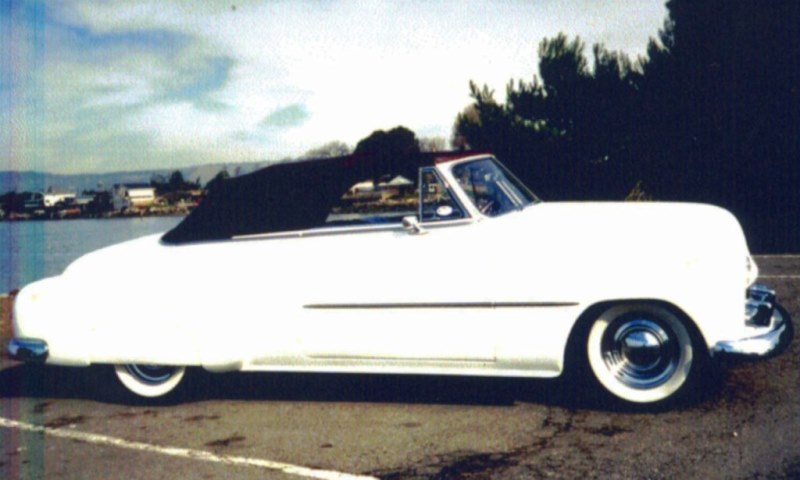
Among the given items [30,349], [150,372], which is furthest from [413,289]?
[30,349]

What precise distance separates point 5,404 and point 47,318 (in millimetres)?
897

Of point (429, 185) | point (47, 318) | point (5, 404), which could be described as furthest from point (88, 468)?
point (429, 185)

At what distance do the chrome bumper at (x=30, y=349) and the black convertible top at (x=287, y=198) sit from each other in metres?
1.12

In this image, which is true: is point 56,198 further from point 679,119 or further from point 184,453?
point 679,119

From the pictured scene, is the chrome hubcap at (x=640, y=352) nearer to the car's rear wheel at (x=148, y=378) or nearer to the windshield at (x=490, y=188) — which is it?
the windshield at (x=490, y=188)

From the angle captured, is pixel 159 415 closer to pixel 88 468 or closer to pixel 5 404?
pixel 88 468

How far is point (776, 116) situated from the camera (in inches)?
677

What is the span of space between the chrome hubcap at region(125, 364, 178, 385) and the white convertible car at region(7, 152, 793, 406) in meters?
0.01

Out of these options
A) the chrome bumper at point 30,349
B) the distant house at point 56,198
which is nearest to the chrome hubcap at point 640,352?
the chrome bumper at point 30,349

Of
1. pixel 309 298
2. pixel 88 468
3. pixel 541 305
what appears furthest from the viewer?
pixel 309 298

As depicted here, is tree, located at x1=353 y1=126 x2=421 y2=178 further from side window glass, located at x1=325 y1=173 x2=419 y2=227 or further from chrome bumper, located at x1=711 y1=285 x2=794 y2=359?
chrome bumper, located at x1=711 y1=285 x2=794 y2=359

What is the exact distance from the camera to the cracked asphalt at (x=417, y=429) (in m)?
3.74

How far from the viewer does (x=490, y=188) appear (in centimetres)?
520

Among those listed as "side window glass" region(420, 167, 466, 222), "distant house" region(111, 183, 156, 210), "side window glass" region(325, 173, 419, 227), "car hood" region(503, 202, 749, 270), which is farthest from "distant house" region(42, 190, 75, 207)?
"car hood" region(503, 202, 749, 270)
